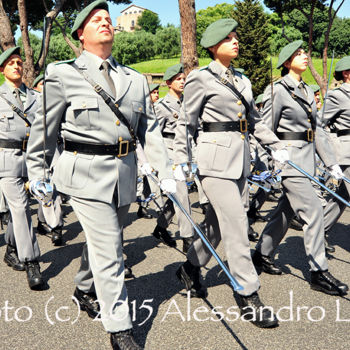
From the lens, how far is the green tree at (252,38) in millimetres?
31859

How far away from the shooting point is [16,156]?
4586mm

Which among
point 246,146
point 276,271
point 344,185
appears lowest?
point 276,271

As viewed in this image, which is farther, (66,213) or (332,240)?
(66,213)

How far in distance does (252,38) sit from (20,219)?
30078 mm

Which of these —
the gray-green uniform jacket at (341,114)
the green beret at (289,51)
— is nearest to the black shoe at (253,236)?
the gray-green uniform jacket at (341,114)

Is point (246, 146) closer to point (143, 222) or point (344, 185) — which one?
point (344, 185)

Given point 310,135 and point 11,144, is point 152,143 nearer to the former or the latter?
point 310,135

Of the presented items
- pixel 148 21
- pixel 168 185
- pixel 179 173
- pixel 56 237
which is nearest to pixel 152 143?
pixel 168 185

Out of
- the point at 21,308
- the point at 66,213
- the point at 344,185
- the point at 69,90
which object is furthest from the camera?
the point at 66,213

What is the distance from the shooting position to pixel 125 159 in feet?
10.3

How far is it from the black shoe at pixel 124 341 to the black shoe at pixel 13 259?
203cm

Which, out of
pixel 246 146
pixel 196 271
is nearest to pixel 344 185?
pixel 246 146

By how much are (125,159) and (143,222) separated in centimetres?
377

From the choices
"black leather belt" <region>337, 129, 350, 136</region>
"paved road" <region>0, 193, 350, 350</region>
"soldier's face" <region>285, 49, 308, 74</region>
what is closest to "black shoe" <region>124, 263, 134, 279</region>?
"paved road" <region>0, 193, 350, 350</region>
